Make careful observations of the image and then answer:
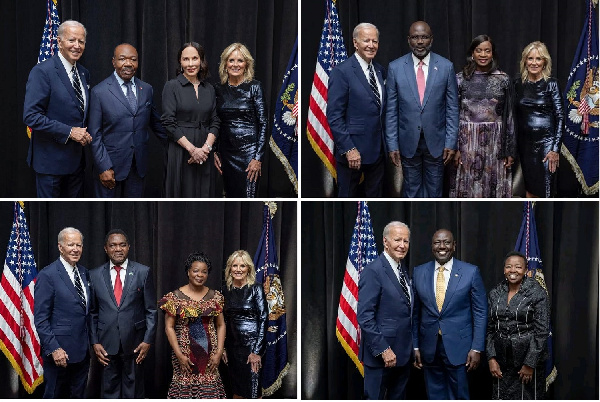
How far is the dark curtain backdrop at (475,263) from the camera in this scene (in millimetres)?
6703

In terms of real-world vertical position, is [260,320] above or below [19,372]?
above

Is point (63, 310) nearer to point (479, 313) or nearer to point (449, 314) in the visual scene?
point (449, 314)

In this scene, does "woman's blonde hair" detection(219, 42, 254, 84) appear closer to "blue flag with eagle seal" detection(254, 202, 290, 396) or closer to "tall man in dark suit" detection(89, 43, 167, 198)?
"tall man in dark suit" detection(89, 43, 167, 198)

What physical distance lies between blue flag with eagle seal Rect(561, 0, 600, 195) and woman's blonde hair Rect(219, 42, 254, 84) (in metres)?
2.06

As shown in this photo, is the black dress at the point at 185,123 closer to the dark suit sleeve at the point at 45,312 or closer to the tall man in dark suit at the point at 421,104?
the dark suit sleeve at the point at 45,312

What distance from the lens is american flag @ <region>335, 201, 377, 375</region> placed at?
21.4 feet

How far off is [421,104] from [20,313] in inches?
109

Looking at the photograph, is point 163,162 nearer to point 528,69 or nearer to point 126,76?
point 126,76

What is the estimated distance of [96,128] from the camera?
607 cm

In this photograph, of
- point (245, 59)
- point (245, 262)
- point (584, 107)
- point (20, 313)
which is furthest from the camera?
point (584, 107)

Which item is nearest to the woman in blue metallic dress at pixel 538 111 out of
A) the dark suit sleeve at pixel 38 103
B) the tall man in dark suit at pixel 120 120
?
the tall man in dark suit at pixel 120 120

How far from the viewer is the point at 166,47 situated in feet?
22.2

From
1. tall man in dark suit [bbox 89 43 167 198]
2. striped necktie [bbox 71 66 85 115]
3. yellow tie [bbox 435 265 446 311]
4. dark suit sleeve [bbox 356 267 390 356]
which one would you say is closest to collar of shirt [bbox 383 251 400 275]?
dark suit sleeve [bbox 356 267 390 356]

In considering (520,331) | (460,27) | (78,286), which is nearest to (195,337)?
(78,286)
